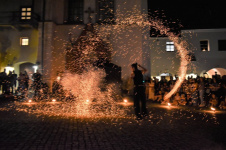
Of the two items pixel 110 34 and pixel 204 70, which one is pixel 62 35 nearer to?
pixel 110 34

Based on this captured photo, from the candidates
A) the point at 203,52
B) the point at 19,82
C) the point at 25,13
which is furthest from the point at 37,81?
the point at 203,52

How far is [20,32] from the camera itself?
22.2 m

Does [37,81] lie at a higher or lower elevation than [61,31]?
lower

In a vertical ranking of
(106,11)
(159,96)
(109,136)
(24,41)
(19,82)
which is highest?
(106,11)

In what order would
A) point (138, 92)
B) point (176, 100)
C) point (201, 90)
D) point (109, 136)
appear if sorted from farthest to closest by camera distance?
point (176, 100) → point (201, 90) → point (138, 92) → point (109, 136)

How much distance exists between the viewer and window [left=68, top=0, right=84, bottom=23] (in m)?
23.2

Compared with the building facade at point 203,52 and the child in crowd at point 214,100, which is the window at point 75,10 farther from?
the child in crowd at point 214,100

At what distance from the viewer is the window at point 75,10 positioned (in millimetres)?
23244

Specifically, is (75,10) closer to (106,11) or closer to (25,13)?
(106,11)

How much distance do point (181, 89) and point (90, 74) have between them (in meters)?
8.32

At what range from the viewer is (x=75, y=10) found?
23453mm

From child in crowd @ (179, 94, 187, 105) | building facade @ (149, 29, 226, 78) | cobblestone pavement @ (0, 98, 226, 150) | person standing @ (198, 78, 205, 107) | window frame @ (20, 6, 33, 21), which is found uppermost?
window frame @ (20, 6, 33, 21)

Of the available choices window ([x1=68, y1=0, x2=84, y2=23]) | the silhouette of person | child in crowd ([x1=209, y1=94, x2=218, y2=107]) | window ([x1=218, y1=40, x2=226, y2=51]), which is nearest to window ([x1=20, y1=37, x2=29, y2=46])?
window ([x1=68, y1=0, x2=84, y2=23])

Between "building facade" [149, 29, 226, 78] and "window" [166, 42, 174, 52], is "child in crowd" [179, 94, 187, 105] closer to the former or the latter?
"building facade" [149, 29, 226, 78]
